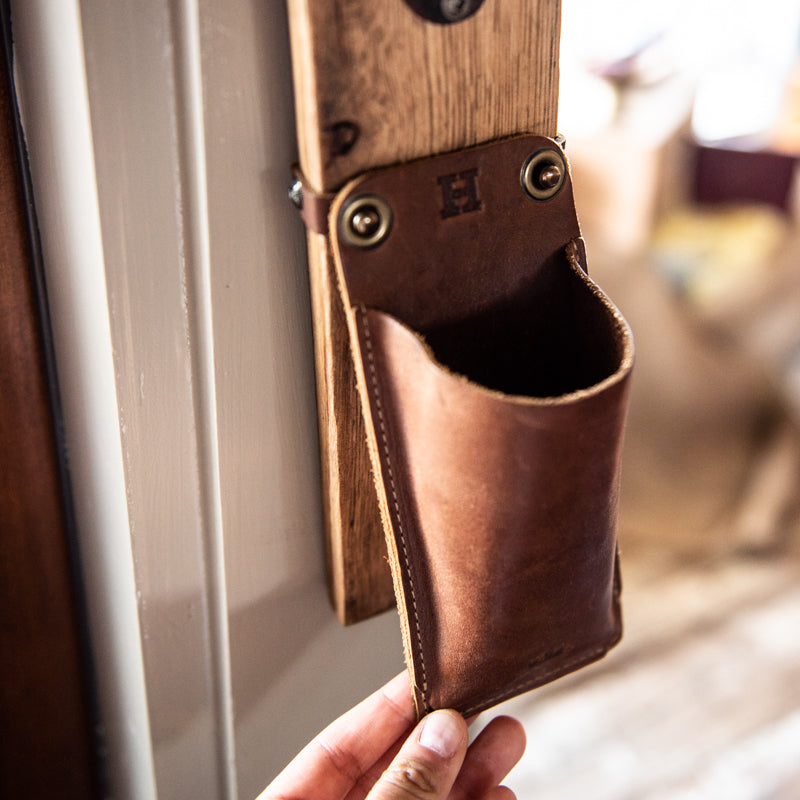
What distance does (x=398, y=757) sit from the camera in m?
0.48

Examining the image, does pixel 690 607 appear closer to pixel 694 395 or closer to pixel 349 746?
pixel 694 395

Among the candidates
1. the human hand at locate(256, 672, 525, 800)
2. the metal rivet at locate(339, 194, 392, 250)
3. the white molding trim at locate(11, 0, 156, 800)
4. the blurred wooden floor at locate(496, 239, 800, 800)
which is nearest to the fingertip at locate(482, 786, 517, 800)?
the human hand at locate(256, 672, 525, 800)

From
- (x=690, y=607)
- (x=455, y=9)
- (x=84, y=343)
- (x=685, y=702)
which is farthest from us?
(x=690, y=607)

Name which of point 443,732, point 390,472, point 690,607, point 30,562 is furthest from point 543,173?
point 690,607

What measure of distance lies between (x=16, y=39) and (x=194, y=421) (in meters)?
0.21

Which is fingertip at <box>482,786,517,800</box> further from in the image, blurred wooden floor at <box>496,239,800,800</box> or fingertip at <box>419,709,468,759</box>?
blurred wooden floor at <box>496,239,800,800</box>

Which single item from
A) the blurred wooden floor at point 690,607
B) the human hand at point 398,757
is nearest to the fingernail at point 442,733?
the human hand at point 398,757

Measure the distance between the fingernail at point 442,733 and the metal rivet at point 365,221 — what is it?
256mm

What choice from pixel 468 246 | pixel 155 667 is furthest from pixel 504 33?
pixel 155 667

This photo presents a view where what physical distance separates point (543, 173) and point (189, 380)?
0.70 feet

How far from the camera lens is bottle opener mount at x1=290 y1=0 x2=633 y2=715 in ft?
1.26

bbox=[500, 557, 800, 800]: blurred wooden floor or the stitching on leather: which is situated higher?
the stitching on leather

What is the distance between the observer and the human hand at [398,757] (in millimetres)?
472

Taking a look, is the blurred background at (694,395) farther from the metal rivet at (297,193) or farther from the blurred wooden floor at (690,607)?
the metal rivet at (297,193)
